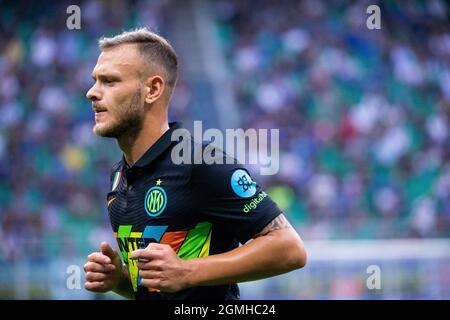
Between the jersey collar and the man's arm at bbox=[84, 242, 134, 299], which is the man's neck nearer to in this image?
the jersey collar

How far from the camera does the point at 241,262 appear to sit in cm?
331

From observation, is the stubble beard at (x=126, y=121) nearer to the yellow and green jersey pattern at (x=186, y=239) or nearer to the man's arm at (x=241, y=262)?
the yellow and green jersey pattern at (x=186, y=239)

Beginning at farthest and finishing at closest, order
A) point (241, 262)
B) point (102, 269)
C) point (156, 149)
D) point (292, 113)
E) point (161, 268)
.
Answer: point (292, 113) → point (156, 149) → point (102, 269) → point (241, 262) → point (161, 268)

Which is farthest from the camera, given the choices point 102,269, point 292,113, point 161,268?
point 292,113

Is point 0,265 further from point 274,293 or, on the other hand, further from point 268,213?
point 268,213

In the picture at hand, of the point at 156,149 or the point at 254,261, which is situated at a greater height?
the point at 156,149

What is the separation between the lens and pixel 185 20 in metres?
17.1

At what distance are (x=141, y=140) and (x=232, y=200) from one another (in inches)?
22.6

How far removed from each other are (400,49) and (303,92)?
2209 mm

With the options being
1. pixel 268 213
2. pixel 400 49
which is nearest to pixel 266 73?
pixel 400 49

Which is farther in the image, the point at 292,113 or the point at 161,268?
the point at 292,113

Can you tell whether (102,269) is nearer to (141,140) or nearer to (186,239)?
(186,239)

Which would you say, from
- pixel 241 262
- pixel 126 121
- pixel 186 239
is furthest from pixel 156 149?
pixel 241 262

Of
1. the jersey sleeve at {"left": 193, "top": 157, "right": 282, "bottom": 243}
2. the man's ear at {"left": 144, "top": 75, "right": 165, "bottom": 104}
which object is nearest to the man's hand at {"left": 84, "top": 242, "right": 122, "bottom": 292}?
the jersey sleeve at {"left": 193, "top": 157, "right": 282, "bottom": 243}
